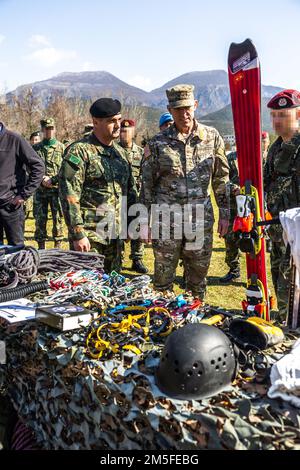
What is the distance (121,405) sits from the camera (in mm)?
1818

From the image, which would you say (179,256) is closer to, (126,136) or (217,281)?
(217,281)

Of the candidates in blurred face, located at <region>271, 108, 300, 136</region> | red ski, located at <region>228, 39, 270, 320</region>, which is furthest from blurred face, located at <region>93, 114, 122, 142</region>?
blurred face, located at <region>271, 108, 300, 136</region>

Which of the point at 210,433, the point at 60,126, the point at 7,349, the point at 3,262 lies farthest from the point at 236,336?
the point at 60,126

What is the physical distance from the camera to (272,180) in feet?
13.3

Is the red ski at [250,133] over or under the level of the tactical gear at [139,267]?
over

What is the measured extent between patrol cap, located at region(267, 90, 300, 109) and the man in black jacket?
2828 mm

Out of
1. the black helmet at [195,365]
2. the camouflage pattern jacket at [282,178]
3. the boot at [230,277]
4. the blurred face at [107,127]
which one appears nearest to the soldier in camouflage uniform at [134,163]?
the boot at [230,277]

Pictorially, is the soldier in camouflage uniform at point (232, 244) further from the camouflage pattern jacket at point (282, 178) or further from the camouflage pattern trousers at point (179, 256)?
the camouflage pattern trousers at point (179, 256)

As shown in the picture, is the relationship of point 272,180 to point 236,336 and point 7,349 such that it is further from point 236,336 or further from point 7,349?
point 7,349

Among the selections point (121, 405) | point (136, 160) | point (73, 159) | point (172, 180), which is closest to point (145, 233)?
point (172, 180)

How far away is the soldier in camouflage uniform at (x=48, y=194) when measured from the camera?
26.3 feet

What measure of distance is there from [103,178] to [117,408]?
2.46 m

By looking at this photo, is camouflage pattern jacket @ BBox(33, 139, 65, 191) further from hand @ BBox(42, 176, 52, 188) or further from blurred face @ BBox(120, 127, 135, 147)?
blurred face @ BBox(120, 127, 135, 147)

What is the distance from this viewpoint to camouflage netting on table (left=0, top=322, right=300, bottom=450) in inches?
60.1
